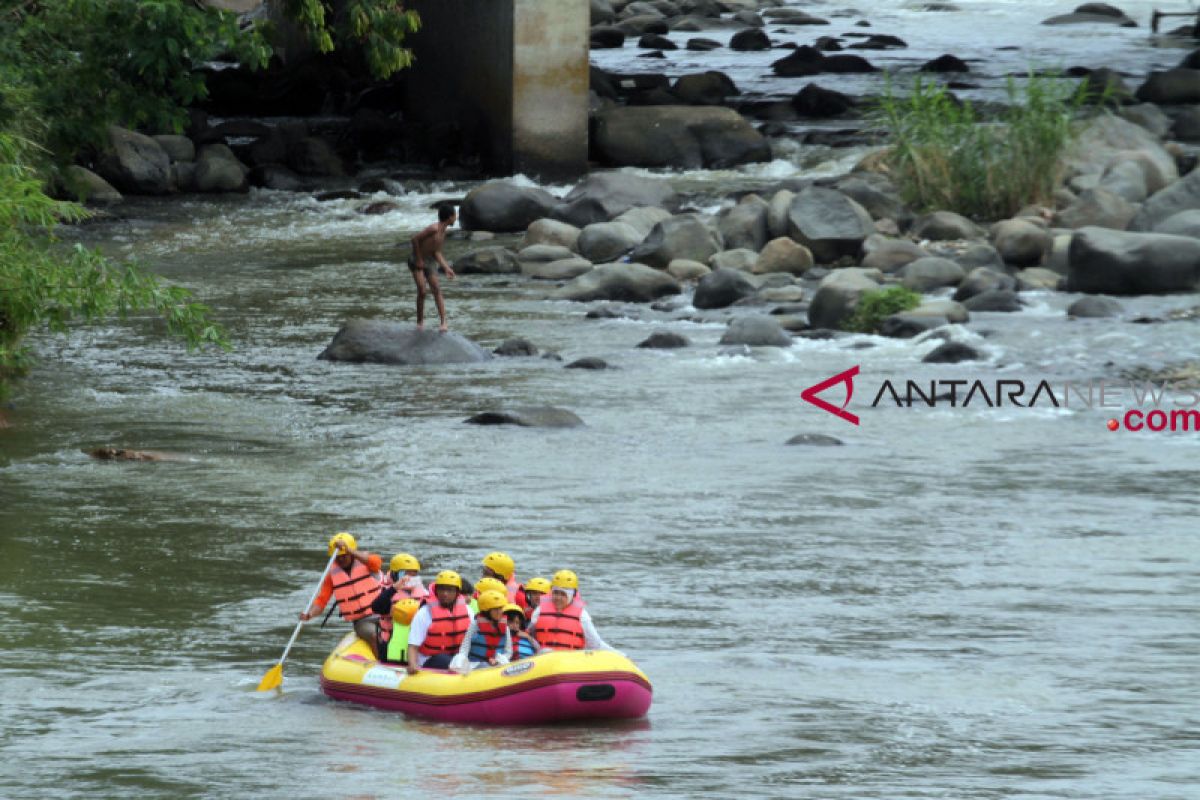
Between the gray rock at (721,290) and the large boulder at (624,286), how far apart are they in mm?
661

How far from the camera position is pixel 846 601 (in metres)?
11.4

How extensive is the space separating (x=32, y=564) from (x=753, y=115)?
29183 millimetres

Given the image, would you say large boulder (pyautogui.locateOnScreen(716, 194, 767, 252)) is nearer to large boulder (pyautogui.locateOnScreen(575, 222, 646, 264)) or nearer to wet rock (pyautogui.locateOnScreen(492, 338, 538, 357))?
large boulder (pyautogui.locateOnScreen(575, 222, 646, 264))

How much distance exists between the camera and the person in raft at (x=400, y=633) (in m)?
9.67

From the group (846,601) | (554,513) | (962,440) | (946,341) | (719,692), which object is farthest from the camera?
(946,341)

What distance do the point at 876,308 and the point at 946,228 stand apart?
464cm

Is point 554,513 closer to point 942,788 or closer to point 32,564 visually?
point 32,564

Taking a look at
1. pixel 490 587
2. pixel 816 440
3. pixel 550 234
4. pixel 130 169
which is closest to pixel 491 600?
pixel 490 587

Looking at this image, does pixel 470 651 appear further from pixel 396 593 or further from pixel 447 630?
pixel 396 593

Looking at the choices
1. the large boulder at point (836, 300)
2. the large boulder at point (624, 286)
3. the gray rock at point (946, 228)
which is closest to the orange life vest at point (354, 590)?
the large boulder at point (836, 300)

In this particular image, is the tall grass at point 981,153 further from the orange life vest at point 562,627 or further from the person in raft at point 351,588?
the orange life vest at point 562,627

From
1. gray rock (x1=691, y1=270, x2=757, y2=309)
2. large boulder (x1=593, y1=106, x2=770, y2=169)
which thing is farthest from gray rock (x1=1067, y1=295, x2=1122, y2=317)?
large boulder (x1=593, y1=106, x2=770, y2=169)

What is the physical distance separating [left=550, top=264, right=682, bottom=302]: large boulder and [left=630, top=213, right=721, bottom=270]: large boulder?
4.13 feet

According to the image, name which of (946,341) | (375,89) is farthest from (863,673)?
(375,89)
